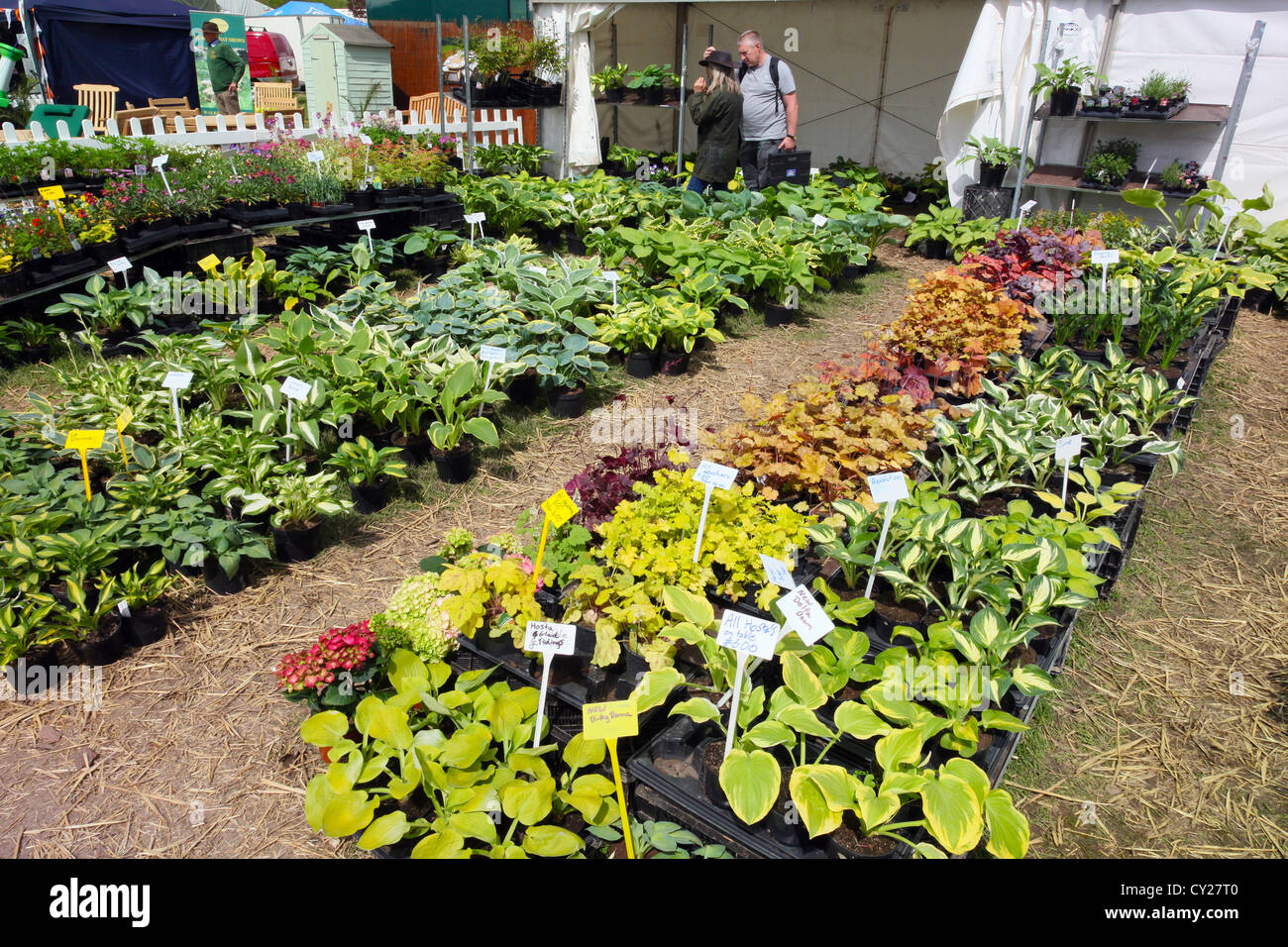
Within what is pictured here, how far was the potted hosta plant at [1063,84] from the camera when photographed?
252 inches

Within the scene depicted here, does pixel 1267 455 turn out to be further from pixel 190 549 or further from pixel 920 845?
pixel 190 549

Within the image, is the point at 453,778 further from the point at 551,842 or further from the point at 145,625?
the point at 145,625

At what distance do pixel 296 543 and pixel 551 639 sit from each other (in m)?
1.63

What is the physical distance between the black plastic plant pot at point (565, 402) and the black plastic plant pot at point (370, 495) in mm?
1110

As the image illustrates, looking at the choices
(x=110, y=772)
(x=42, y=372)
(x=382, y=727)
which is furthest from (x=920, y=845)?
(x=42, y=372)

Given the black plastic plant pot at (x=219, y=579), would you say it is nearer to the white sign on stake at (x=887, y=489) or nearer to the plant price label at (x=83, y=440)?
the plant price label at (x=83, y=440)

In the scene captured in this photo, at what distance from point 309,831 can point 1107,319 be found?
4819mm

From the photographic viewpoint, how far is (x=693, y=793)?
1.92 metres

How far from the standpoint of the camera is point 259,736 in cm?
239

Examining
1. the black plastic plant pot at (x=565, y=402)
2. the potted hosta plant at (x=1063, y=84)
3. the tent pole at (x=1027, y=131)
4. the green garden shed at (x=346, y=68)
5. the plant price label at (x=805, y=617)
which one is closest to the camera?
the plant price label at (x=805, y=617)

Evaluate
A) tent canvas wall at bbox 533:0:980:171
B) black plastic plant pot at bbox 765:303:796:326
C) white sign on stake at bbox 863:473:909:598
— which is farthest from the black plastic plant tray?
tent canvas wall at bbox 533:0:980:171

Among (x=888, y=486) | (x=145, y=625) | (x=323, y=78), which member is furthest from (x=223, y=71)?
(x=888, y=486)

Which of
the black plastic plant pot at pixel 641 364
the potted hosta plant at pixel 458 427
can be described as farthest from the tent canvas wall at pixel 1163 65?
the potted hosta plant at pixel 458 427

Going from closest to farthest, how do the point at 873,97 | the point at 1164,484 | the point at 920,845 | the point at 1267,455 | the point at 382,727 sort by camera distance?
the point at 920,845 → the point at 382,727 → the point at 1164,484 → the point at 1267,455 → the point at 873,97
